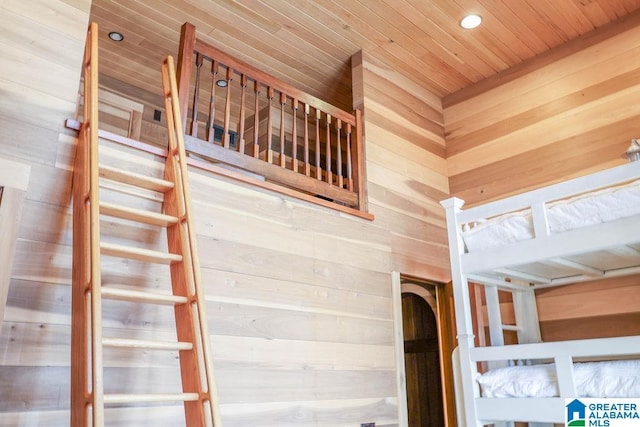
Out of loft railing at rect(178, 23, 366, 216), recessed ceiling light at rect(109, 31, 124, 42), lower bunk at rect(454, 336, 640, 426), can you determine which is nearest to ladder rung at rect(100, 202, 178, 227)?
loft railing at rect(178, 23, 366, 216)

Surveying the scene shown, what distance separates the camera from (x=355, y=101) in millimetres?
4086

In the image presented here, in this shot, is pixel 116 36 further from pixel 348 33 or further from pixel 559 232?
pixel 559 232

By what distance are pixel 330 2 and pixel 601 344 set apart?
272 centimetres

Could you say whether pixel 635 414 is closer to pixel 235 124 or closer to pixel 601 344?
pixel 601 344

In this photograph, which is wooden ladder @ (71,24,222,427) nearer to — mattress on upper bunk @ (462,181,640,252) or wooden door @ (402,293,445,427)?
mattress on upper bunk @ (462,181,640,252)

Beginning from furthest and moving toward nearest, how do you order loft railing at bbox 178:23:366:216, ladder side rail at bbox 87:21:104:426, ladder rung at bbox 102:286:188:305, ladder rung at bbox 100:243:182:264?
loft railing at bbox 178:23:366:216 → ladder rung at bbox 100:243:182:264 → ladder rung at bbox 102:286:188:305 → ladder side rail at bbox 87:21:104:426

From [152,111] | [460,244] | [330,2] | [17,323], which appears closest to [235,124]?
[152,111]

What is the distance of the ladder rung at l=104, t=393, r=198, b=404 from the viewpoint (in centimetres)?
174

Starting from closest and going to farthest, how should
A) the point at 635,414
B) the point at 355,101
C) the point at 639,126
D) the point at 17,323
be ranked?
the point at 17,323, the point at 635,414, the point at 639,126, the point at 355,101

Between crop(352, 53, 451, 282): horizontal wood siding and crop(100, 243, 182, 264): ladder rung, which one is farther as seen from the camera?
crop(352, 53, 451, 282): horizontal wood siding

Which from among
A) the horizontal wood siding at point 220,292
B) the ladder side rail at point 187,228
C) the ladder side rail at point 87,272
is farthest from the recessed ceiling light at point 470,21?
the ladder side rail at point 87,272

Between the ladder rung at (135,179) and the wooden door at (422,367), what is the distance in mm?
2706

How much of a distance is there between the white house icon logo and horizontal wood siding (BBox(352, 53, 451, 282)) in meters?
1.57

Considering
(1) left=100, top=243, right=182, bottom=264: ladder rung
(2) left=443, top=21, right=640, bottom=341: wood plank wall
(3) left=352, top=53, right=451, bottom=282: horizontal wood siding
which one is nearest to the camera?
(1) left=100, top=243, right=182, bottom=264: ladder rung
